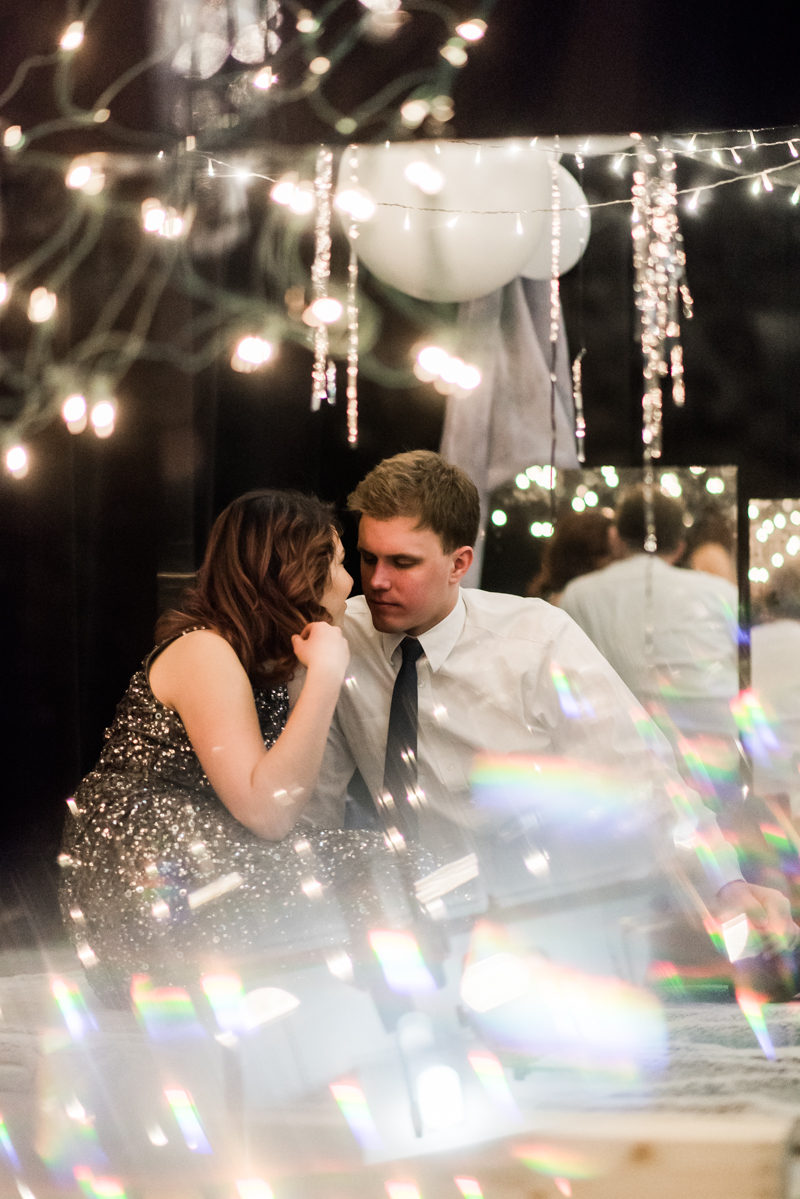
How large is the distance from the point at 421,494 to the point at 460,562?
0.47ft

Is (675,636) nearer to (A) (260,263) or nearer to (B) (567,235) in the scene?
(B) (567,235)

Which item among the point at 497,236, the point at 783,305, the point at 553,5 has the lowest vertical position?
the point at 783,305

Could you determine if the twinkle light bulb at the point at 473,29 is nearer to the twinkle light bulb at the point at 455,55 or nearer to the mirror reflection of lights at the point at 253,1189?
the twinkle light bulb at the point at 455,55

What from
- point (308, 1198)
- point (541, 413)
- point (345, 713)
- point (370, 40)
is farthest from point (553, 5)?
point (308, 1198)

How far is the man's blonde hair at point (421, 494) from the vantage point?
1645 millimetres

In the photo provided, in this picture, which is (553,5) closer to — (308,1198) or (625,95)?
(625,95)

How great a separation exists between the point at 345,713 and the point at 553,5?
115cm

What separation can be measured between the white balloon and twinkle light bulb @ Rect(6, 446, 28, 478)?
1.01 m

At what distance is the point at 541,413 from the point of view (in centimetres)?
183

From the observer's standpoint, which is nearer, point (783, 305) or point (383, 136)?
point (383, 136)

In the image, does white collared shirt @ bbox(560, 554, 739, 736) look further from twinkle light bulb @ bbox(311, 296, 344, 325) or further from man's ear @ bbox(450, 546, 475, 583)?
twinkle light bulb @ bbox(311, 296, 344, 325)

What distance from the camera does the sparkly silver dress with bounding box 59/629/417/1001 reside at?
4.38 ft

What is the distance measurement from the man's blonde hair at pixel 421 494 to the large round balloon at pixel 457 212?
36 centimetres

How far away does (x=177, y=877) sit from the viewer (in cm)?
134
